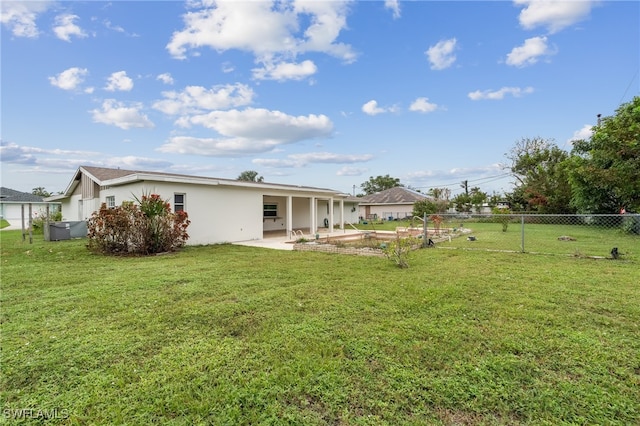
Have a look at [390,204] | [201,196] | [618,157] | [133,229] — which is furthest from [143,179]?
[390,204]

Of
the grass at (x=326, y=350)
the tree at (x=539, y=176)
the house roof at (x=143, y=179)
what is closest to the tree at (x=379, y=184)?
the tree at (x=539, y=176)

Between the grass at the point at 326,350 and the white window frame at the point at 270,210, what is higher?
the white window frame at the point at 270,210

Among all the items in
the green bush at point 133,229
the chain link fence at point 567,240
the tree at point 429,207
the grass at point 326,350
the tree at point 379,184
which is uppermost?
the tree at point 379,184

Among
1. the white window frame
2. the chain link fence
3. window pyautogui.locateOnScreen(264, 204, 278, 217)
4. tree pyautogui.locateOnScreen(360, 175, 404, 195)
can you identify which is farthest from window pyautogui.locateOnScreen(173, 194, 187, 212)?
tree pyautogui.locateOnScreen(360, 175, 404, 195)

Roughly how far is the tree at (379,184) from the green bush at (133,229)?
53.5 metres

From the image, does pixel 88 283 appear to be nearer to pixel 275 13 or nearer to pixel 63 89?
pixel 275 13

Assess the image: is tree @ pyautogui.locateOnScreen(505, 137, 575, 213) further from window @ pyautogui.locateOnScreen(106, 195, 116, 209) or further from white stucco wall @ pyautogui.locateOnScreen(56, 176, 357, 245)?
window @ pyautogui.locateOnScreen(106, 195, 116, 209)

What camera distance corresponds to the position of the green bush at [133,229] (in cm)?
936

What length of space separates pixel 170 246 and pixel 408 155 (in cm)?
1851

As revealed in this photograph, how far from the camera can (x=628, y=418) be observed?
2.05 meters

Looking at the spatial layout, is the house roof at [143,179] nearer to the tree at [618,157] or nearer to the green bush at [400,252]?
the green bush at [400,252]

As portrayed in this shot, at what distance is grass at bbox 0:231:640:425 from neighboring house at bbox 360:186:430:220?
30350mm

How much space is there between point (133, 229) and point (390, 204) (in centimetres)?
3148

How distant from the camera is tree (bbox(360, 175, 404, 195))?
197 ft
